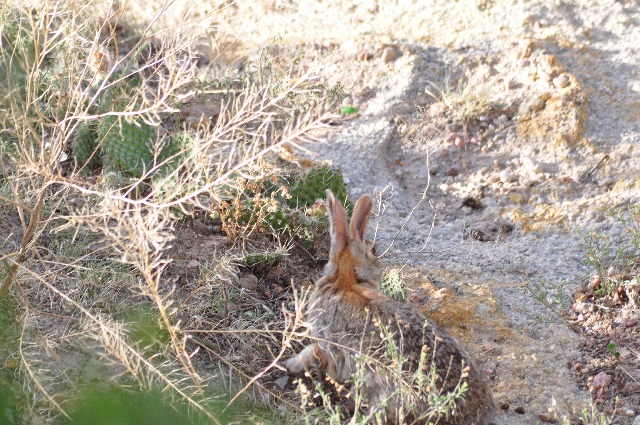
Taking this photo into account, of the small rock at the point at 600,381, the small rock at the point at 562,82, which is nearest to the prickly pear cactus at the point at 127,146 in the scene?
the small rock at the point at 600,381

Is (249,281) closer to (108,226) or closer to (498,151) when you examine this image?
(108,226)

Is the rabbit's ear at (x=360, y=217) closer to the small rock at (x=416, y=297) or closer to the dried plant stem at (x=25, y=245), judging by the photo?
the small rock at (x=416, y=297)

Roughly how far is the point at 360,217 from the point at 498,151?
2.26 meters

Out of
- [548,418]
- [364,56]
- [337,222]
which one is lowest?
[548,418]

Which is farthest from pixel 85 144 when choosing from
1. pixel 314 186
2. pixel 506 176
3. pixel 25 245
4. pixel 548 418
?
pixel 548 418

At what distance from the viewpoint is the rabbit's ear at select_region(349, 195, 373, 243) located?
429cm

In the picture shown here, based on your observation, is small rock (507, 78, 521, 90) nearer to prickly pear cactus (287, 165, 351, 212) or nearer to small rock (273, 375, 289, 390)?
prickly pear cactus (287, 165, 351, 212)

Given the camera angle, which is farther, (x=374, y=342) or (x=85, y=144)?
(x=85, y=144)

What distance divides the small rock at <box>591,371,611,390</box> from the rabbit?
2.08 ft

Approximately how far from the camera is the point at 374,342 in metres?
3.90

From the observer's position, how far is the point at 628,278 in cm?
477

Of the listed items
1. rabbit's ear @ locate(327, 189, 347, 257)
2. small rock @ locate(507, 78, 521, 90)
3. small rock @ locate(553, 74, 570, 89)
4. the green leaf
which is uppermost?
small rock @ locate(553, 74, 570, 89)

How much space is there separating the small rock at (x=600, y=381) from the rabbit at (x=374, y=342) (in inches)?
Result: 25.0

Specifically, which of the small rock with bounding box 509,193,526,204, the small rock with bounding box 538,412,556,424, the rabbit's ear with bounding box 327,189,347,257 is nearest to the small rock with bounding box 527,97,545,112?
the small rock with bounding box 509,193,526,204
